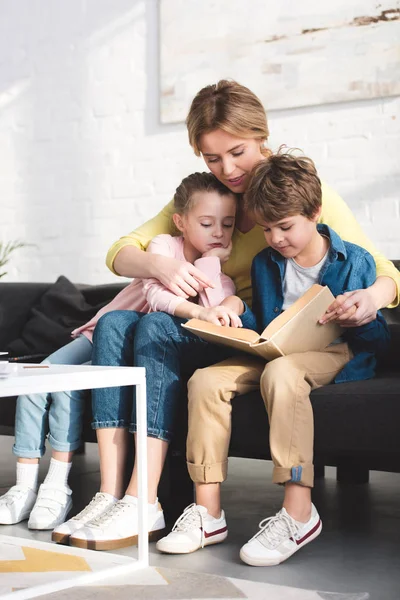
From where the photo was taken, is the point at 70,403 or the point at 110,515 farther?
the point at 70,403

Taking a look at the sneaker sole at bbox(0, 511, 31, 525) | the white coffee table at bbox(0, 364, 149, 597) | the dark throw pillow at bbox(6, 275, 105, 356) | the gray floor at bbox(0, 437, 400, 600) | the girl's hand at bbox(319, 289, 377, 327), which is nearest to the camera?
the white coffee table at bbox(0, 364, 149, 597)

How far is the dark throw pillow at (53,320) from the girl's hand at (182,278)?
0.86m

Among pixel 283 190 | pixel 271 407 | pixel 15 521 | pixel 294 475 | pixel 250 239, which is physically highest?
pixel 283 190

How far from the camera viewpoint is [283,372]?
1.74 meters

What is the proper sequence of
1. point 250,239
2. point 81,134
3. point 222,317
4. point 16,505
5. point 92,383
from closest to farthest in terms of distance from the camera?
point 92,383 < point 222,317 < point 16,505 < point 250,239 < point 81,134

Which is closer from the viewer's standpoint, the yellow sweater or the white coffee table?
the white coffee table

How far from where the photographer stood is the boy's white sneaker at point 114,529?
1.78 m

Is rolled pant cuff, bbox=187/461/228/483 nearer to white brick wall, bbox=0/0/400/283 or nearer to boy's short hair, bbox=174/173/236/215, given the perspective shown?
boy's short hair, bbox=174/173/236/215

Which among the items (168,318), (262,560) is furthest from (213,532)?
(168,318)

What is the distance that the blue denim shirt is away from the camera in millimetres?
1953

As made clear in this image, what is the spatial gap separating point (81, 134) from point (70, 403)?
1.91 metres

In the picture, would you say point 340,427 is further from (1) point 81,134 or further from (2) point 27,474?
(1) point 81,134

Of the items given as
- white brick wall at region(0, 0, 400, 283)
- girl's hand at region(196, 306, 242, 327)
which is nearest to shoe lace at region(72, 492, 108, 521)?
girl's hand at region(196, 306, 242, 327)

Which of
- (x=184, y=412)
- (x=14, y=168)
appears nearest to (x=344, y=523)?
(x=184, y=412)
